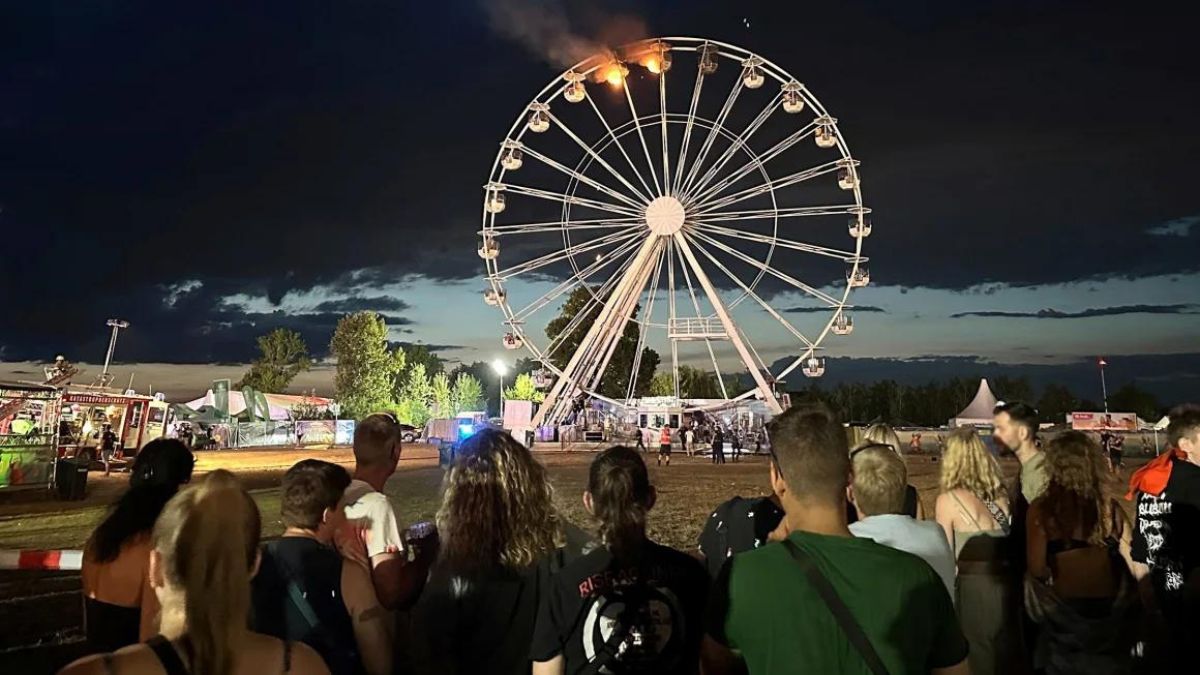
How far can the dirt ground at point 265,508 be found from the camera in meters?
6.34

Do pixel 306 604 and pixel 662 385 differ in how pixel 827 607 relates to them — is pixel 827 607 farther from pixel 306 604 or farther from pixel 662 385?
pixel 662 385

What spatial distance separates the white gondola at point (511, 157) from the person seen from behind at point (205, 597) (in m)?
31.2

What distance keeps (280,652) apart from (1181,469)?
16.4 feet

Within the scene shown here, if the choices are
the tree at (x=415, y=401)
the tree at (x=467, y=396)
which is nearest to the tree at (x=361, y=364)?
the tree at (x=415, y=401)

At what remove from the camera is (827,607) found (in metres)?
2.08

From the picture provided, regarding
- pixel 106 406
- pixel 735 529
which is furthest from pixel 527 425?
pixel 735 529

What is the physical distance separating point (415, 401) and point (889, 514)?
2938 inches

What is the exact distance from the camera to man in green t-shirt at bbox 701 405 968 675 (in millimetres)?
2076

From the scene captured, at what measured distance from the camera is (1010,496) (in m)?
4.83

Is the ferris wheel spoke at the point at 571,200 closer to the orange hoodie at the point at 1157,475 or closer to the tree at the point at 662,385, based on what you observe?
the orange hoodie at the point at 1157,475

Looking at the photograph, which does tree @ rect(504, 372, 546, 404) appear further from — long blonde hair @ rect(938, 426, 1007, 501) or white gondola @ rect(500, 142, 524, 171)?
long blonde hair @ rect(938, 426, 1007, 501)

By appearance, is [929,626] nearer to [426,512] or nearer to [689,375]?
[426,512]

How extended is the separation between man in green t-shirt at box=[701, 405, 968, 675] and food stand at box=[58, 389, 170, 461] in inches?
917

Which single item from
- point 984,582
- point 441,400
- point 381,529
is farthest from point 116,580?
point 441,400
